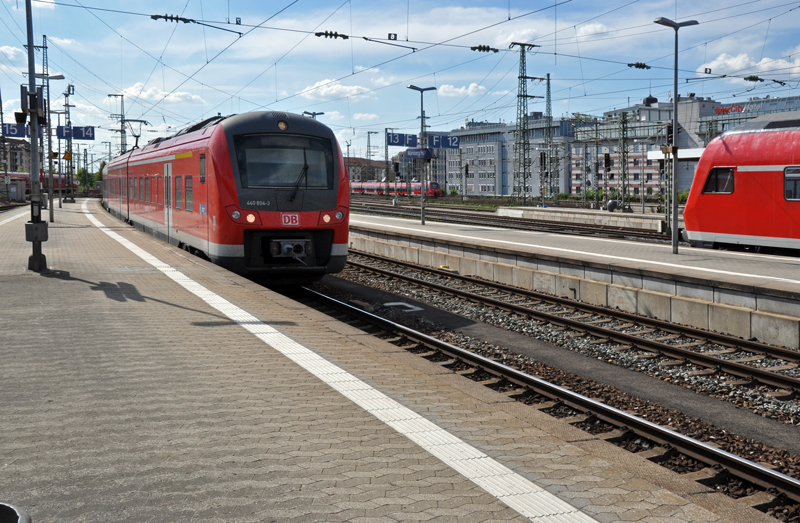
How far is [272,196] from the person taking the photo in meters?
12.5

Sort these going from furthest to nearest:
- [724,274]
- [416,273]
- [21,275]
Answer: [416,273], [724,274], [21,275]

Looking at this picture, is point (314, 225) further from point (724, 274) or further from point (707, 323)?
point (724, 274)

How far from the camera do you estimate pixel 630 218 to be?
102 feet

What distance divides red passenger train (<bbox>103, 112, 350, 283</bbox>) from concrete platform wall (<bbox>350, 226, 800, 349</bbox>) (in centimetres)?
462

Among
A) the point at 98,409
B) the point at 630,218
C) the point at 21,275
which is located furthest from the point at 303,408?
the point at 630,218

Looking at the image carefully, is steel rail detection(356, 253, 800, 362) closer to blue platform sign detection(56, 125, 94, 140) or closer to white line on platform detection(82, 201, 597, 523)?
white line on platform detection(82, 201, 597, 523)

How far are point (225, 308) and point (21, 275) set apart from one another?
4905 mm

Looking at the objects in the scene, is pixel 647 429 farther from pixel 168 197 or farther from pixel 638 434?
pixel 168 197

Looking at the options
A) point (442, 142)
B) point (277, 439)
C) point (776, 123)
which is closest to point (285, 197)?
point (277, 439)

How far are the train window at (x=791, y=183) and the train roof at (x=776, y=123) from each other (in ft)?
3.34

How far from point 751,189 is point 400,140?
4064cm

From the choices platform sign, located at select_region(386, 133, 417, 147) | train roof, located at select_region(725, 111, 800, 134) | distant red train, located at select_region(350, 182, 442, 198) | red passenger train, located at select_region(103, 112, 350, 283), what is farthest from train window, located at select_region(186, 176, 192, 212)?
distant red train, located at select_region(350, 182, 442, 198)

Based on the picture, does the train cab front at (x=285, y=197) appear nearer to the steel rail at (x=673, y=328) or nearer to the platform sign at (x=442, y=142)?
the steel rail at (x=673, y=328)

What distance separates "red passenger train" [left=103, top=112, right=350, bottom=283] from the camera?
12375 millimetres
